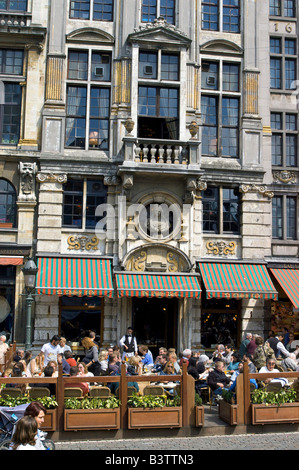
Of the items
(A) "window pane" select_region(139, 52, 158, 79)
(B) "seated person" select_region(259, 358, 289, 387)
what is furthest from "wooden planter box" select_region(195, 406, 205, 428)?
(A) "window pane" select_region(139, 52, 158, 79)

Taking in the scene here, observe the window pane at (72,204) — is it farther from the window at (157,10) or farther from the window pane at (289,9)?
the window pane at (289,9)

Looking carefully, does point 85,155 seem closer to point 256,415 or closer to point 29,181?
point 29,181

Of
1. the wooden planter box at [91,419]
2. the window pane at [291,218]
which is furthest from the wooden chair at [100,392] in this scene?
the window pane at [291,218]

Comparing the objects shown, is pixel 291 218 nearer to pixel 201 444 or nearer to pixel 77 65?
pixel 77 65

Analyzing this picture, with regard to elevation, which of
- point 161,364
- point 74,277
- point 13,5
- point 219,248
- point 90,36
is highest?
point 13,5

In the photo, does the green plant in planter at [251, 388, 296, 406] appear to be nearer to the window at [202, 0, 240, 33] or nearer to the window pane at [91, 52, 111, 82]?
the window pane at [91, 52, 111, 82]

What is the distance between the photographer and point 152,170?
21.0 meters

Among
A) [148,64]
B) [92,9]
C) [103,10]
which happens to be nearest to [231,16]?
[148,64]

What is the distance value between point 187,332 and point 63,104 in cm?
962

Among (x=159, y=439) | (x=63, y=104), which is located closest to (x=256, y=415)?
(x=159, y=439)

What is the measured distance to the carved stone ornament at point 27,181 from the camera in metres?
21.2

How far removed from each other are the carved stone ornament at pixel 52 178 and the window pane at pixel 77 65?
12.8 ft

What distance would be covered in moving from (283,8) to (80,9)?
27.2 feet

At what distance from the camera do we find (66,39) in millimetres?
22141
